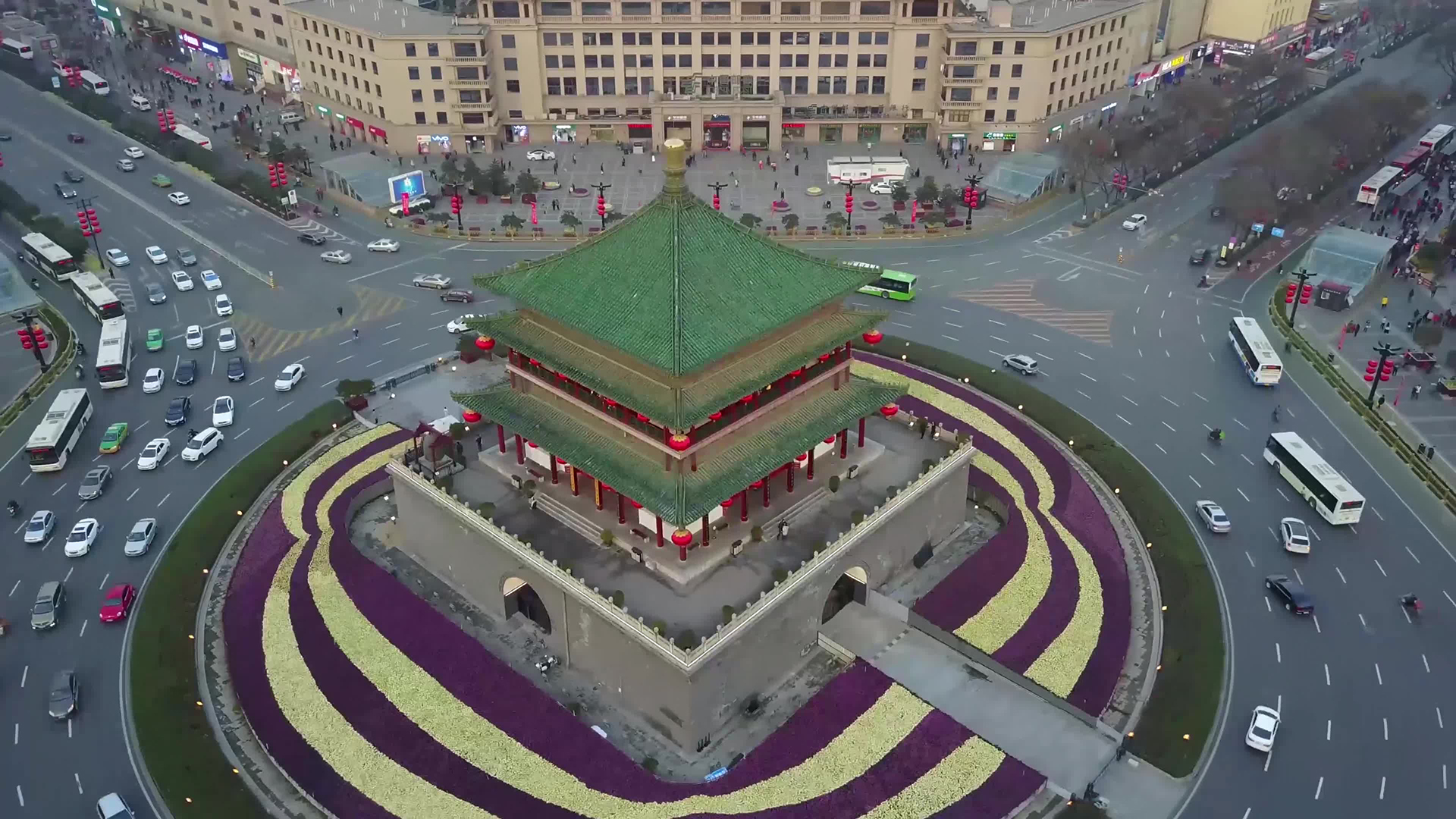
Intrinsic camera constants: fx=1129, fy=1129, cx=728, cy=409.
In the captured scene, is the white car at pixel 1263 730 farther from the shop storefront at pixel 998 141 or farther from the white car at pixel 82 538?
the shop storefront at pixel 998 141

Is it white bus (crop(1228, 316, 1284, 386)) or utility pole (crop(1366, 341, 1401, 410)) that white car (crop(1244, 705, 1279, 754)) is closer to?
utility pole (crop(1366, 341, 1401, 410))

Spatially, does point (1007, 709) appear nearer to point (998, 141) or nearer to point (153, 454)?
point (153, 454)

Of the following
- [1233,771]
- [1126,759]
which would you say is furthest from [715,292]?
[1233,771]

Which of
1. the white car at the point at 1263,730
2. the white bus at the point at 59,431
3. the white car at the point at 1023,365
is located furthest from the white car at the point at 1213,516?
the white bus at the point at 59,431

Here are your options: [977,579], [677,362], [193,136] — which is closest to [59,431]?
[677,362]

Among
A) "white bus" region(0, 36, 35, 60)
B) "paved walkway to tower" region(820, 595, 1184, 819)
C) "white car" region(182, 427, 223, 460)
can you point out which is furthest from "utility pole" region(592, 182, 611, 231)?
"white bus" region(0, 36, 35, 60)
